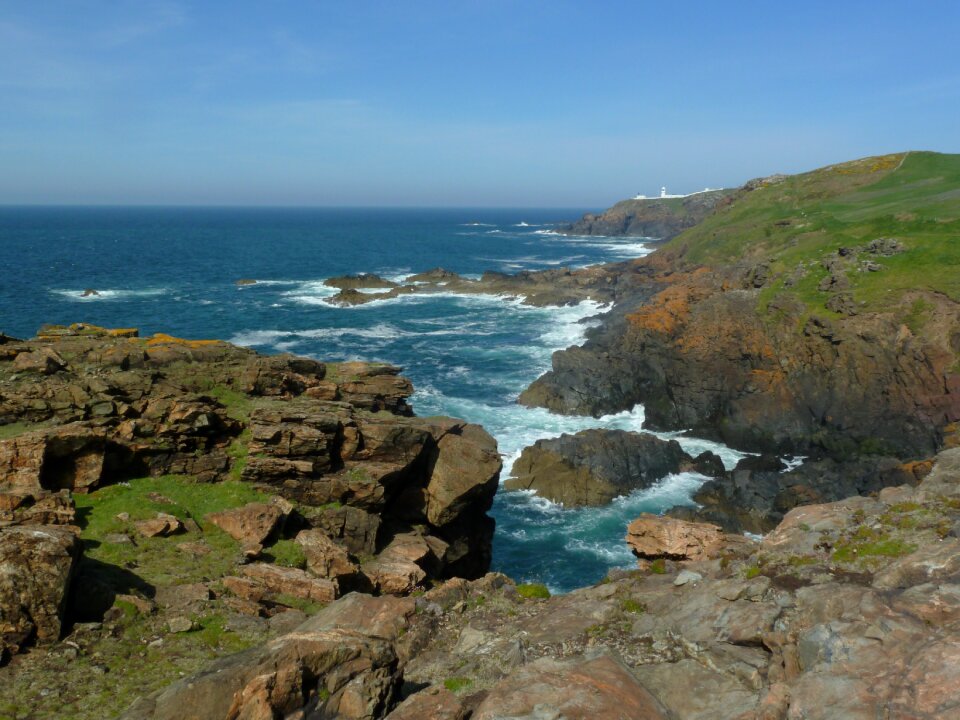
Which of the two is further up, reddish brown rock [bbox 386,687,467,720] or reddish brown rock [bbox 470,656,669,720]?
reddish brown rock [bbox 470,656,669,720]

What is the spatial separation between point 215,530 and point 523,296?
76.8 metres

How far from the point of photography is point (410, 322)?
82188mm

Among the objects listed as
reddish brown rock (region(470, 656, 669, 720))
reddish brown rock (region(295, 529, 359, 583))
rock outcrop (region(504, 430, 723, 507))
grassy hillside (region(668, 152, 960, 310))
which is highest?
grassy hillside (region(668, 152, 960, 310))

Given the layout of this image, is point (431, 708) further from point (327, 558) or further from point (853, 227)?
point (853, 227)

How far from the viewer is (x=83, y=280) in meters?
103

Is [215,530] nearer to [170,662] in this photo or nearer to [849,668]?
[170,662]

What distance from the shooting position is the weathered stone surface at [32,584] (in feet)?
42.5

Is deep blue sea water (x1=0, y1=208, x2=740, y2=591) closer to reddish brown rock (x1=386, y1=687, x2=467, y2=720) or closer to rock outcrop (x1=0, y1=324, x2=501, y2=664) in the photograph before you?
rock outcrop (x1=0, y1=324, x2=501, y2=664)

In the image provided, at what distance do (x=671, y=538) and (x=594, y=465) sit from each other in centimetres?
1716

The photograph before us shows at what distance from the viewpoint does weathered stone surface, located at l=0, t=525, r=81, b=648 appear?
13.0 meters

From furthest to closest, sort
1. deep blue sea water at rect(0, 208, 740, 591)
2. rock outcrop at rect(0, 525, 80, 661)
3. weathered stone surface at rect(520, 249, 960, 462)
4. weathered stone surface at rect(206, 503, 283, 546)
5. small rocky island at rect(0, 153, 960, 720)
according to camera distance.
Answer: weathered stone surface at rect(520, 249, 960, 462) → deep blue sea water at rect(0, 208, 740, 591) → weathered stone surface at rect(206, 503, 283, 546) → rock outcrop at rect(0, 525, 80, 661) → small rocky island at rect(0, 153, 960, 720)

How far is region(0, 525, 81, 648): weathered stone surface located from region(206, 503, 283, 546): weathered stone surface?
604 cm

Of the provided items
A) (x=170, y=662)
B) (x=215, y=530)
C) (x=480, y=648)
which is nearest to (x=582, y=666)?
(x=480, y=648)

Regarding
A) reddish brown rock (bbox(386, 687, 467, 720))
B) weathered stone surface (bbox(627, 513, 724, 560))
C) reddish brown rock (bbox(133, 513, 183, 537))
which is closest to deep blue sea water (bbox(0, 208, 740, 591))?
weathered stone surface (bbox(627, 513, 724, 560))
